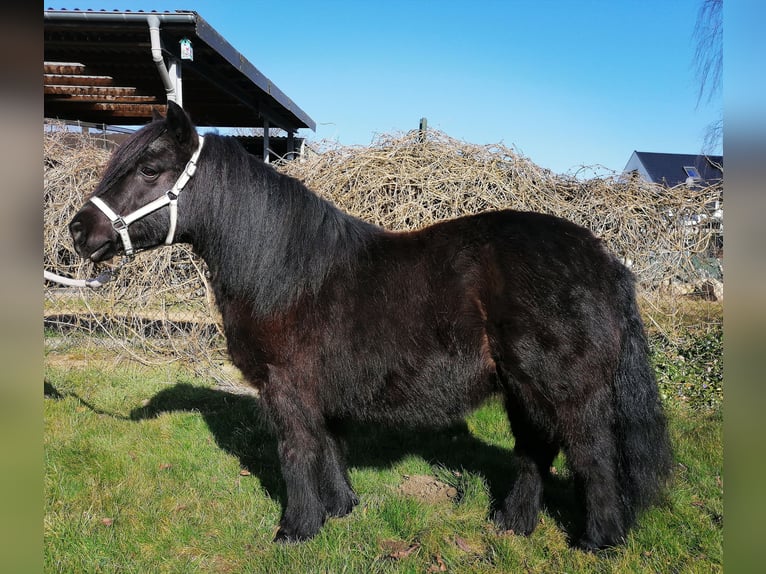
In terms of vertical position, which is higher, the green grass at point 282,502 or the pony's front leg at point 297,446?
the pony's front leg at point 297,446

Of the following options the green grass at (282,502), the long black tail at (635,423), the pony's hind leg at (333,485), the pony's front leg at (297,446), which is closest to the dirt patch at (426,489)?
the green grass at (282,502)

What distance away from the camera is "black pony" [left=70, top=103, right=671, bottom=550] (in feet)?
7.97

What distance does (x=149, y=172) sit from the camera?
8.30 feet

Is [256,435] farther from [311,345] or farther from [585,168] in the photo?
[585,168]

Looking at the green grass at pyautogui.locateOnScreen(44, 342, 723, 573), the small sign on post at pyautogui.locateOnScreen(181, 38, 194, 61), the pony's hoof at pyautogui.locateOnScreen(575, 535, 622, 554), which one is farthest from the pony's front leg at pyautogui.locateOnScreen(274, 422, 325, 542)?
the small sign on post at pyautogui.locateOnScreen(181, 38, 194, 61)

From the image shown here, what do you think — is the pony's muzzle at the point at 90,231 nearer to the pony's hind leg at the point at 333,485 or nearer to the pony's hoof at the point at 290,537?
the pony's hind leg at the point at 333,485

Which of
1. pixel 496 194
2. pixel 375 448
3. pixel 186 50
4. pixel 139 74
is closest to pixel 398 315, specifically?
pixel 375 448

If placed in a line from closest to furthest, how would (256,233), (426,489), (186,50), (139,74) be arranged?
(256,233), (426,489), (186,50), (139,74)

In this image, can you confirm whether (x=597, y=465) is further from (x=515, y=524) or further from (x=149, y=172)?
(x=149, y=172)

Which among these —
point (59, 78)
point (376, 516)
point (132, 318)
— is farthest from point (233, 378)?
point (59, 78)

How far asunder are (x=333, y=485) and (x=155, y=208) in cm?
213

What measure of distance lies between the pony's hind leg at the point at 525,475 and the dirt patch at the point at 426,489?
48 cm

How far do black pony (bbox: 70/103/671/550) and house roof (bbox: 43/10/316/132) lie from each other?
450 cm

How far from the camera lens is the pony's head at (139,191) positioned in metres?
2.45
